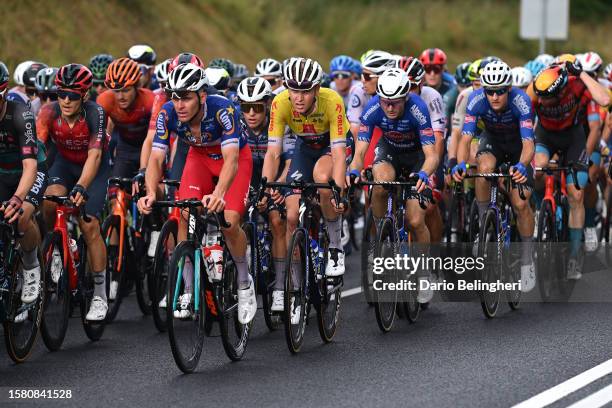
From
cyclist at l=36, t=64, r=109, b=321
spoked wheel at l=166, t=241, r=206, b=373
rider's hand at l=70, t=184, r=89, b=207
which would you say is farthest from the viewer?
cyclist at l=36, t=64, r=109, b=321

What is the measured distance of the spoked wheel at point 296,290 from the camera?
357 inches

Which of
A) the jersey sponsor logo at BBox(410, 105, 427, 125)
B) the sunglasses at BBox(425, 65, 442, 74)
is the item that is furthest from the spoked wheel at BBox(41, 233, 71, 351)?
the sunglasses at BBox(425, 65, 442, 74)

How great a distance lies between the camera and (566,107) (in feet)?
41.5

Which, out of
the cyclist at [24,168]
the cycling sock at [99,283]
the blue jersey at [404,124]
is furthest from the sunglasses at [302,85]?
the cycling sock at [99,283]

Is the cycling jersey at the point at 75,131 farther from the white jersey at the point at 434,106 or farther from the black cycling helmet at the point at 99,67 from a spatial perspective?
the white jersey at the point at 434,106

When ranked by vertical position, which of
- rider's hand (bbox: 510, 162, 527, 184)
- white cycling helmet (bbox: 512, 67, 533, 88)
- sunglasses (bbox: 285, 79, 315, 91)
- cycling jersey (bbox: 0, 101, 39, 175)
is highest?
white cycling helmet (bbox: 512, 67, 533, 88)

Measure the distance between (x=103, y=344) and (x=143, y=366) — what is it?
1035 millimetres

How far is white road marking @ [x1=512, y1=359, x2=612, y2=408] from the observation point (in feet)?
25.2

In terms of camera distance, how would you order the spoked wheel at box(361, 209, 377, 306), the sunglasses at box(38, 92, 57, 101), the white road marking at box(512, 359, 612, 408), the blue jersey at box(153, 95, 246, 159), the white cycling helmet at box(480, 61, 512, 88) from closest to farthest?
the white road marking at box(512, 359, 612, 408) < the blue jersey at box(153, 95, 246, 159) < the spoked wheel at box(361, 209, 377, 306) < the white cycling helmet at box(480, 61, 512, 88) < the sunglasses at box(38, 92, 57, 101)

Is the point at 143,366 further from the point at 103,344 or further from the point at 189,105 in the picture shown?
the point at 189,105

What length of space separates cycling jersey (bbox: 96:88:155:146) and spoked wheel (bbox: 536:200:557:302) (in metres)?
3.83

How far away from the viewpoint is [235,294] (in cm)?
920

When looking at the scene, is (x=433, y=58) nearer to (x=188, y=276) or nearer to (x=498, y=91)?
(x=498, y=91)

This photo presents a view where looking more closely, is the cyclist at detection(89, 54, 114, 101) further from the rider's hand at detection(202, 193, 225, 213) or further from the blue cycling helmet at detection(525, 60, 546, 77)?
the blue cycling helmet at detection(525, 60, 546, 77)
